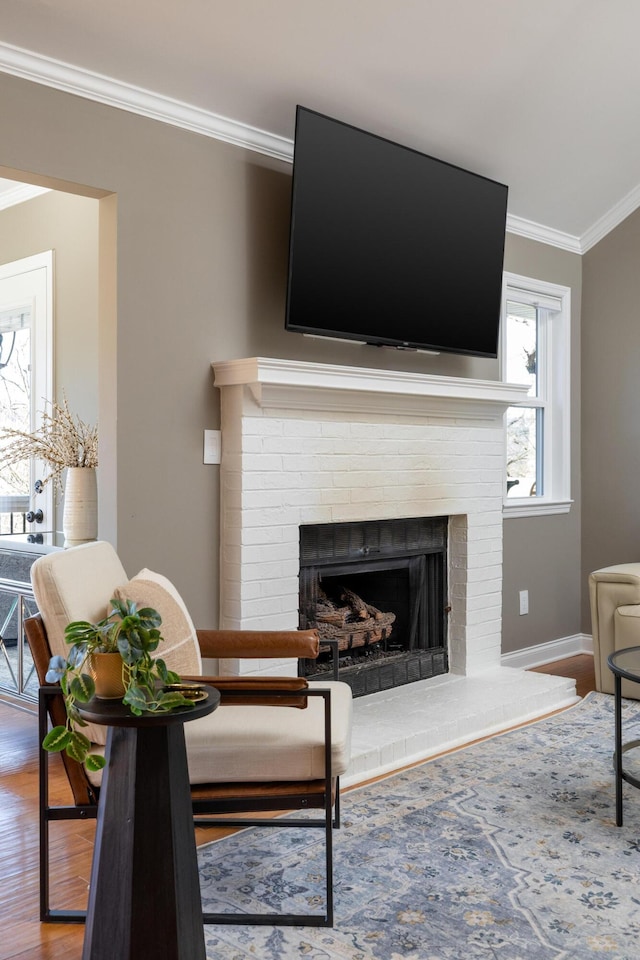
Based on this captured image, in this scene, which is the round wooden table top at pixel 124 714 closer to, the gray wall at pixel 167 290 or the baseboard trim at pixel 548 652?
the gray wall at pixel 167 290

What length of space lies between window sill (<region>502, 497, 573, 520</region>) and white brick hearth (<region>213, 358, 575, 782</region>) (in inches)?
13.8

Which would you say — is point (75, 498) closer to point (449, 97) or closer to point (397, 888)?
point (397, 888)

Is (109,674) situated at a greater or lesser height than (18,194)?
lesser

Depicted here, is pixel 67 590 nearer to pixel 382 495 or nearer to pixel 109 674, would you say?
pixel 109 674

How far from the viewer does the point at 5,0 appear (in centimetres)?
262

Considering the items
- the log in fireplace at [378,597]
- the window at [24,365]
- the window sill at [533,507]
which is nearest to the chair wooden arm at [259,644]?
the log in fireplace at [378,597]

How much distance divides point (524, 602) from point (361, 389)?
195 cm

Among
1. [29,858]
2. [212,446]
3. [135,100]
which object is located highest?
[135,100]

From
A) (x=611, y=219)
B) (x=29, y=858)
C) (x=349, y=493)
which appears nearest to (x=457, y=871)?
(x=29, y=858)

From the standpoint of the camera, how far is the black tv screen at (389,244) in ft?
11.2

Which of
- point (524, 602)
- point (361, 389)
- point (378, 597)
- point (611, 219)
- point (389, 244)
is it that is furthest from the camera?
point (611, 219)

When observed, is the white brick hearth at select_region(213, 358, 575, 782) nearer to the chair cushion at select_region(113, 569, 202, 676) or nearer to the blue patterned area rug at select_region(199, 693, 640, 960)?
the blue patterned area rug at select_region(199, 693, 640, 960)

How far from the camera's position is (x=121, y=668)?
1768 mm

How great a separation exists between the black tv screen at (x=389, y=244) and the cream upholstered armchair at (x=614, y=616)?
1237 millimetres
